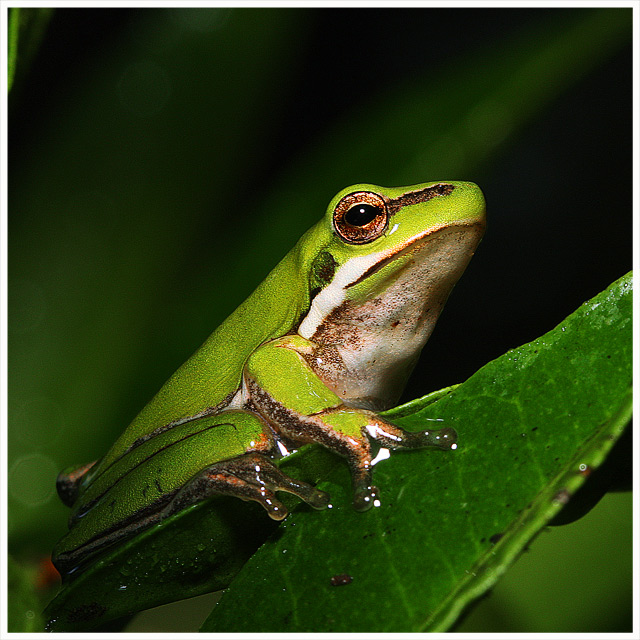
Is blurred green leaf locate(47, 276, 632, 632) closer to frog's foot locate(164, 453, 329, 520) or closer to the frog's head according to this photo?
frog's foot locate(164, 453, 329, 520)

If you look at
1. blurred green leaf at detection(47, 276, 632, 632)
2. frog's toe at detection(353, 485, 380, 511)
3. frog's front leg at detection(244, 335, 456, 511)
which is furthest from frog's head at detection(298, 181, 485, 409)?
frog's toe at detection(353, 485, 380, 511)

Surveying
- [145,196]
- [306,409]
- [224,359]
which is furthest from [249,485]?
[145,196]

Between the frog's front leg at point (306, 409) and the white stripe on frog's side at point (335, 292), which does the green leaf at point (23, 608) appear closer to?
the frog's front leg at point (306, 409)

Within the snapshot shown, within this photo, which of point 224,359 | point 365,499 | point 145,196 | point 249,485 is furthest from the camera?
point 145,196

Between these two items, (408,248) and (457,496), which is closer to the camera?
(457,496)

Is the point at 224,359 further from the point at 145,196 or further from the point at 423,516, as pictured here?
the point at 423,516

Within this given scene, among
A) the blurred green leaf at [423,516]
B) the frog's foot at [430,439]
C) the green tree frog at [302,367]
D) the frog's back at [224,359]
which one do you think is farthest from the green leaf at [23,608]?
the frog's back at [224,359]
